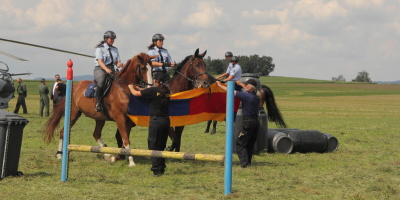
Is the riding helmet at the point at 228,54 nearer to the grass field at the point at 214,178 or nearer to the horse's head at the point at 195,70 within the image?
the grass field at the point at 214,178

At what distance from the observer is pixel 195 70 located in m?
12.4

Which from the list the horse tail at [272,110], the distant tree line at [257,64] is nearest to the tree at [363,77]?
the distant tree line at [257,64]

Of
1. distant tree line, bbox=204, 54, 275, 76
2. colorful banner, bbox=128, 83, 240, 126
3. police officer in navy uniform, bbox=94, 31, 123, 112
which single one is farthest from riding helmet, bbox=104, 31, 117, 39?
distant tree line, bbox=204, 54, 275, 76

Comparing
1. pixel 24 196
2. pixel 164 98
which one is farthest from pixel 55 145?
pixel 24 196

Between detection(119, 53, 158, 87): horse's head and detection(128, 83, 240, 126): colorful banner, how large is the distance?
0.44m

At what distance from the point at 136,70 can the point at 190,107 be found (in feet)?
4.70

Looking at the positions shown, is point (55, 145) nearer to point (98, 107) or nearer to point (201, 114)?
point (98, 107)

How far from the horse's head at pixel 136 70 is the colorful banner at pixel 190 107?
440mm

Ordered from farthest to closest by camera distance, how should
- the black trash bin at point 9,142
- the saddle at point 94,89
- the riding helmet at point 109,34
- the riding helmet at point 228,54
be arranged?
the riding helmet at point 228,54
the riding helmet at point 109,34
the saddle at point 94,89
the black trash bin at point 9,142

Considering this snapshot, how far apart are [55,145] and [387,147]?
945 centimetres

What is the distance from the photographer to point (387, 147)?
51.9ft

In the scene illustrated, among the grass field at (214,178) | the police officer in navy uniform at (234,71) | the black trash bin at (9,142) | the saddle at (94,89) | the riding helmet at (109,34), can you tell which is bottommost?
the grass field at (214,178)

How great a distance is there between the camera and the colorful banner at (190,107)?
1174cm

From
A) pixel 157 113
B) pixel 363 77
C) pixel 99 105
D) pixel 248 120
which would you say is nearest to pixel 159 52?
pixel 99 105
